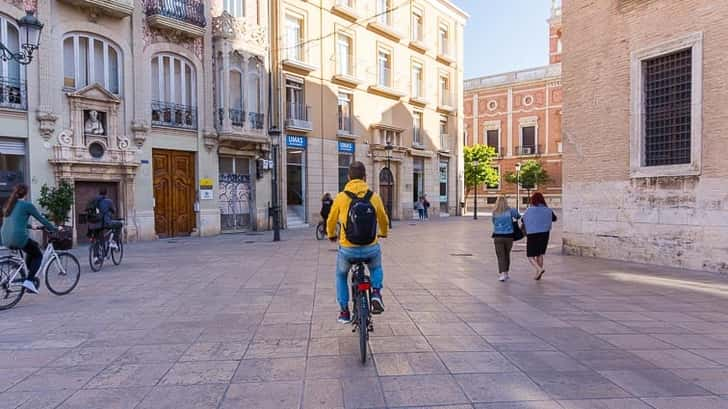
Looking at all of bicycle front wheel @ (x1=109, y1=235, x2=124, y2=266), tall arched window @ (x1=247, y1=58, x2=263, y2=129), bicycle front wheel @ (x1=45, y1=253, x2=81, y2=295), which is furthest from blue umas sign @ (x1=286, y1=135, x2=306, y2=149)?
bicycle front wheel @ (x1=45, y1=253, x2=81, y2=295)

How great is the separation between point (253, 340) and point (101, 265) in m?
7.14

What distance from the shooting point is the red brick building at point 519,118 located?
1896 inches

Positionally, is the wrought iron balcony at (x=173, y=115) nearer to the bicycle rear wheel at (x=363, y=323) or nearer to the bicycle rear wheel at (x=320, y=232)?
the bicycle rear wheel at (x=320, y=232)

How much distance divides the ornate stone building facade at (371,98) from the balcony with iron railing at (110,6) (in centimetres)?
722

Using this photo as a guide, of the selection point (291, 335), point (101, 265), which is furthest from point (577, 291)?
point (101, 265)

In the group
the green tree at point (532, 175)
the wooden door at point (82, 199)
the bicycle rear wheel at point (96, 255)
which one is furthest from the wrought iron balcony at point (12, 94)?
the green tree at point (532, 175)

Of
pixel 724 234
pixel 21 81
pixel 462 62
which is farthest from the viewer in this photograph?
pixel 462 62

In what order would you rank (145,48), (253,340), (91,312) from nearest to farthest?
(253,340) → (91,312) → (145,48)

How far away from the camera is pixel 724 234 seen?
9664 mm

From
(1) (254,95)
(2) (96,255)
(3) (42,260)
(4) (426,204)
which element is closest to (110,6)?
(1) (254,95)

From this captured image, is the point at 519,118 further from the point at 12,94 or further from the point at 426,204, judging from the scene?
the point at 12,94

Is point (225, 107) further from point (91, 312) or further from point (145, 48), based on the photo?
point (91, 312)

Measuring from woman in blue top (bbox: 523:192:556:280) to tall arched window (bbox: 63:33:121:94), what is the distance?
47.7 ft

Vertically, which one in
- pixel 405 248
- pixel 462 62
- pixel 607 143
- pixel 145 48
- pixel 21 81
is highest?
pixel 462 62
